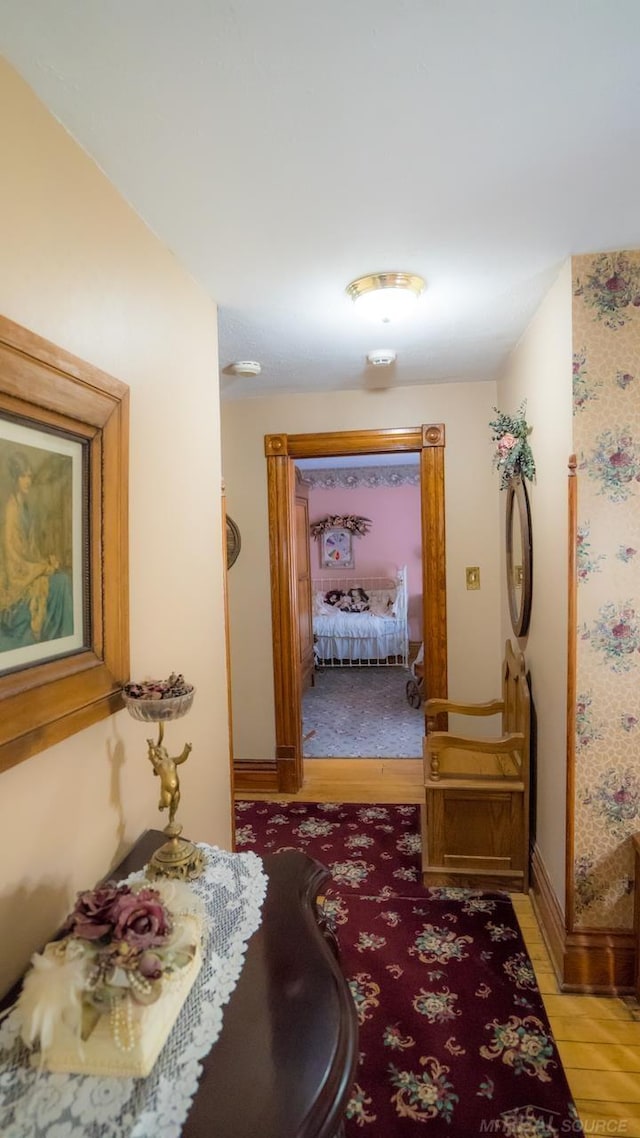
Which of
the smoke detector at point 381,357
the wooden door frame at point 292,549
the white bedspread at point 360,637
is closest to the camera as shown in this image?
the smoke detector at point 381,357

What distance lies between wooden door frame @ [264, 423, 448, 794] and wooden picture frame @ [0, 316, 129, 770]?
2.19 metres

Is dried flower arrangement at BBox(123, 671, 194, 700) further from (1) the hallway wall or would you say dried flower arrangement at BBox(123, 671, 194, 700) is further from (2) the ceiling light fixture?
(2) the ceiling light fixture

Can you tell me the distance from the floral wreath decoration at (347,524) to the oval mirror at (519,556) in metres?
4.77

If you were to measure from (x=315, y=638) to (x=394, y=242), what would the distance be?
5.54 meters

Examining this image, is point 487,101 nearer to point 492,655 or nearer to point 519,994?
point 519,994

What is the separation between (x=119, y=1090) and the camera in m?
0.75

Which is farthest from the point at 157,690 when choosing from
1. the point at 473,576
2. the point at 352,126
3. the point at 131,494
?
the point at 473,576

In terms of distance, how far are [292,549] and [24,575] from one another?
256cm

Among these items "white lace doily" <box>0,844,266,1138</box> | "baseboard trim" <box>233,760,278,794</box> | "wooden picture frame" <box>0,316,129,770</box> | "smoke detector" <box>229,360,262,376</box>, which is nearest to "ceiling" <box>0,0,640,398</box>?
"wooden picture frame" <box>0,316,129,770</box>

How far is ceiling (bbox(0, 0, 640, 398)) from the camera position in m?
0.98

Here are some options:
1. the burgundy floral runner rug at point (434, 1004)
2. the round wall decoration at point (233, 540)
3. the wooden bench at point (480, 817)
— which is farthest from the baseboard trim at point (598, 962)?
the round wall decoration at point (233, 540)

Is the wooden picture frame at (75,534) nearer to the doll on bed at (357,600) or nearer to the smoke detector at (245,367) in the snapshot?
the smoke detector at (245,367)

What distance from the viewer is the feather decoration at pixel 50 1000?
749mm

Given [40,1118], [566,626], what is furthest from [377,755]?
[40,1118]
